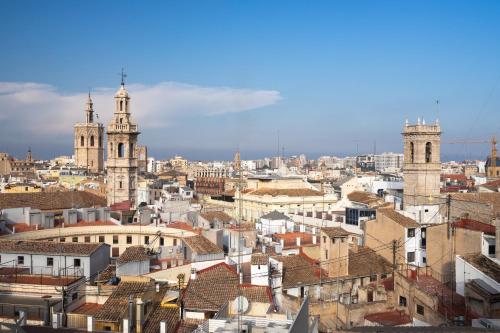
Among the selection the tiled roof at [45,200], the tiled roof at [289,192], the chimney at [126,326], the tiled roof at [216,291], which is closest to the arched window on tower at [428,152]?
the tiled roof at [289,192]

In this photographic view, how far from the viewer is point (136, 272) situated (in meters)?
18.3

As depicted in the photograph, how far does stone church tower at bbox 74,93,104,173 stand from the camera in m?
73.5

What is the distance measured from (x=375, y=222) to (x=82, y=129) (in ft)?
183

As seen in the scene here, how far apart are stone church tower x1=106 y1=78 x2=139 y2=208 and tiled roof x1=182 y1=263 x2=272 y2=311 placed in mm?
22076

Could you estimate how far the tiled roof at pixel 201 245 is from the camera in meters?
20.4

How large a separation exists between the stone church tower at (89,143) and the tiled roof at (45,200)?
37172 mm

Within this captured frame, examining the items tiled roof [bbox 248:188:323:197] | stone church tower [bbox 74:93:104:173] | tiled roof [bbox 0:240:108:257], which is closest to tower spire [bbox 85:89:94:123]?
stone church tower [bbox 74:93:104:173]

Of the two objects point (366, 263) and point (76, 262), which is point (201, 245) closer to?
point (76, 262)

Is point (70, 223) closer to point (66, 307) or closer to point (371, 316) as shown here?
point (66, 307)

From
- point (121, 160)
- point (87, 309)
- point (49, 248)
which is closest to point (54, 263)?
point (49, 248)

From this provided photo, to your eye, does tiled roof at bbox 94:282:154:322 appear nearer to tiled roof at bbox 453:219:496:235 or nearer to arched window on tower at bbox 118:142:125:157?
tiled roof at bbox 453:219:496:235

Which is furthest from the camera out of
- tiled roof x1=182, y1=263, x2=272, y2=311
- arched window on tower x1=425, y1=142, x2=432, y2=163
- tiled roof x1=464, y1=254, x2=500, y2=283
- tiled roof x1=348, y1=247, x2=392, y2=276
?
arched window on tower x1=425, y1=142, x2=432, y2=163

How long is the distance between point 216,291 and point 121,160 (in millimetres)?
24157

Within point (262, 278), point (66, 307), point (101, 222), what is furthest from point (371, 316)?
point (101, 222)
